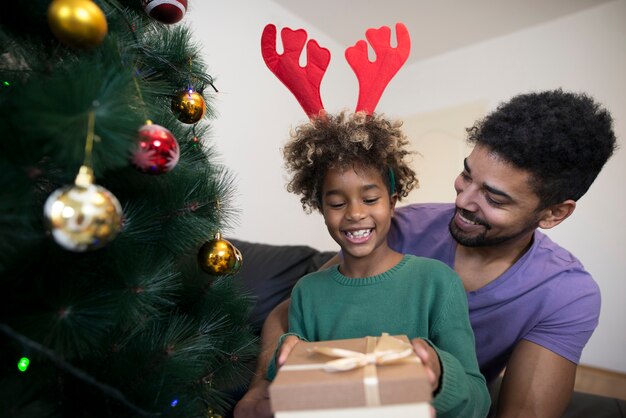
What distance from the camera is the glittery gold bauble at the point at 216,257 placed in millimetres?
792

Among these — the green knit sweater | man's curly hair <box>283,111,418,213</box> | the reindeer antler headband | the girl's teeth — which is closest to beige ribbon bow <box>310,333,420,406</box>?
the green knit sweater

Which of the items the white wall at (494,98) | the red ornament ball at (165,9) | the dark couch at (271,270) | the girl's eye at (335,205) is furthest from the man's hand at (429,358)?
the white wall at (494,98)

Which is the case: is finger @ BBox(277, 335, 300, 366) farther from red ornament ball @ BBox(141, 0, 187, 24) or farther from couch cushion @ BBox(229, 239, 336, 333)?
couch cushion @ BBox(229, 239, 336, 333)

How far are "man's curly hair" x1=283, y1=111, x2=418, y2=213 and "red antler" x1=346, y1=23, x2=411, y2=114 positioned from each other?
5 centimetres

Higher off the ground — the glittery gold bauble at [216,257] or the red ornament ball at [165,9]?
the red ornament ball at [165,9]

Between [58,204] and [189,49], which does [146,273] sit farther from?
[189,49]

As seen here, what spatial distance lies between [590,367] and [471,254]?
234 centimetres

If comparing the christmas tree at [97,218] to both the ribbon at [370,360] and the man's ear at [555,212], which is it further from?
the man's ear at [555,212]

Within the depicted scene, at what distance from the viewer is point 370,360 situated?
22.1 inches

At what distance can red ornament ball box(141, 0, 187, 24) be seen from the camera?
76 centimetres

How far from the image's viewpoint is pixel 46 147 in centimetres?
46

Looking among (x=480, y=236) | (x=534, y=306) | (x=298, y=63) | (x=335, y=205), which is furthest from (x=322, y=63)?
(x=534, y=306)

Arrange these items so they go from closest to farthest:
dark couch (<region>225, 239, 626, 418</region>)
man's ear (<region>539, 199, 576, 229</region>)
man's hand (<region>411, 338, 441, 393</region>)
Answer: man's hand (<region>411, 338, 441, 393</region>) → man's ear (<region>539, 199, 576, 229</region>) → dark couch (<region>225, 239, 626, 418</region>)

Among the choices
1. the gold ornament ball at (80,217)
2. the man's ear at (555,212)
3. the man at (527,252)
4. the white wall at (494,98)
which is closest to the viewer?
the gold ornament ball at (80,217)
